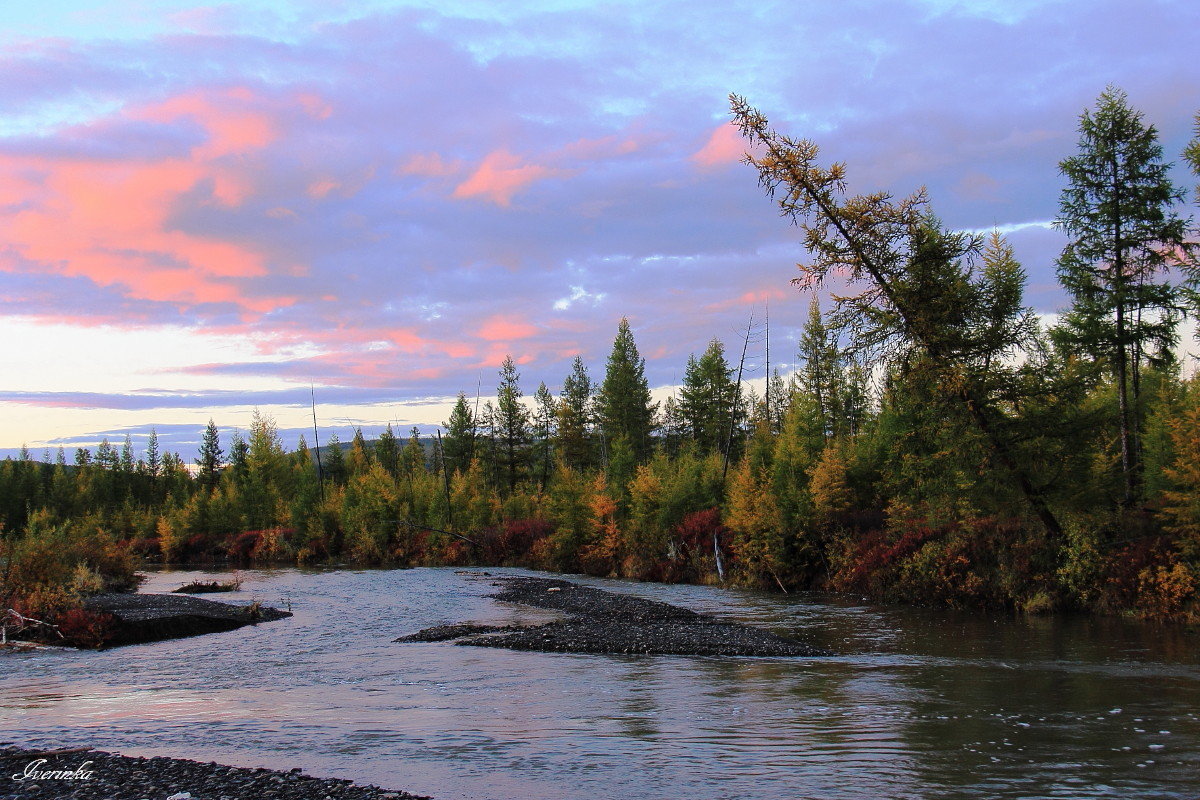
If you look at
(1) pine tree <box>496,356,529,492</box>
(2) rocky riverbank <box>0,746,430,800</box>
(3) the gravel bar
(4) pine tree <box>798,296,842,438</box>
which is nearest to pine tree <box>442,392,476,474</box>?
(1) pine tree <box>496,356,529,492</box>

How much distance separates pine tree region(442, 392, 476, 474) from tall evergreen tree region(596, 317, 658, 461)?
16537mm

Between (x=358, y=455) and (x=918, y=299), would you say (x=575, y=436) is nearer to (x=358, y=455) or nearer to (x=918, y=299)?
(x=358, y=455)

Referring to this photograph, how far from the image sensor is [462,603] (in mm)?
35156

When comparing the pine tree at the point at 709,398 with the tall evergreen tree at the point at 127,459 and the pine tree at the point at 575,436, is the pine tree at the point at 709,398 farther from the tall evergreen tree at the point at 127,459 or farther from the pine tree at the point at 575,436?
the tall evergreen tree at the point at 127,459

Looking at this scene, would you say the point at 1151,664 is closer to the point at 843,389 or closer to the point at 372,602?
the point at 372,602

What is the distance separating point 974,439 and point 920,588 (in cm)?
781

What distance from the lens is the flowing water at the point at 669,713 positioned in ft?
33.3

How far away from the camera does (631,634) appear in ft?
77.2

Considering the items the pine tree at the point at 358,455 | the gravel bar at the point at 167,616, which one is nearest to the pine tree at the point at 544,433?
the pine tree at the point at 358,455

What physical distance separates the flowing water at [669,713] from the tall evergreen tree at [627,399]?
6340 cm

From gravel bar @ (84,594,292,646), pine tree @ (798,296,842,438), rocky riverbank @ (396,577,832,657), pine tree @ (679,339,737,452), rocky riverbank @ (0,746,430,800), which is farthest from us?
pine tree @ (679,339,737,452)

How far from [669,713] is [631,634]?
987 cm

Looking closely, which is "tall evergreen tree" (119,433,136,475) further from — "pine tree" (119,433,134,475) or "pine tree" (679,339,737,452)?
"pine tree" (679,339,737,452)

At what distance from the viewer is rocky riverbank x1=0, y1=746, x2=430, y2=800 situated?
9391mm
